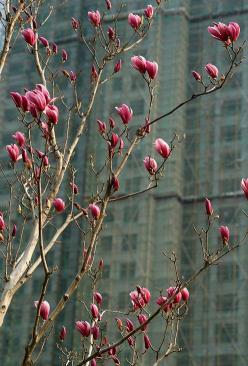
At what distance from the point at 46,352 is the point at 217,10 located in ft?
23.1

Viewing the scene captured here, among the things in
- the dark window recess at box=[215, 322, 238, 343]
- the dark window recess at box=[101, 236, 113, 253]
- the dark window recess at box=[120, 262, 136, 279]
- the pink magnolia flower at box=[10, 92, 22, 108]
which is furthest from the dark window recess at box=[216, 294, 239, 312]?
the pink magnolia flower at box=[10, 92, 22, 108]

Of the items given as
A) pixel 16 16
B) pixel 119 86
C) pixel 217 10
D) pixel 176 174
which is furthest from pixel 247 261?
pixel 16 16

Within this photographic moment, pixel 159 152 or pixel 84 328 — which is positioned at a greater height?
pixel 159 152

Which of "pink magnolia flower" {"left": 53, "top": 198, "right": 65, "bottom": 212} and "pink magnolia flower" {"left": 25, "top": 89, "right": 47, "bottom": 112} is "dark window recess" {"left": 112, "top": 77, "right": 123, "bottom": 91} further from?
"pink magnolia flower" {"left": 25, "top": 89, "right": 47, "bottom": 112}

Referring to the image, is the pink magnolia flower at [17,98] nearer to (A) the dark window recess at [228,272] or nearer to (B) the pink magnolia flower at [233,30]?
(B) the pink magnolia flower at [233,30]

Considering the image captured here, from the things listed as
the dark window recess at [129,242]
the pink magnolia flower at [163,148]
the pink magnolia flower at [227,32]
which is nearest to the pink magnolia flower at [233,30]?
the pink magnolia flower at [227,32]

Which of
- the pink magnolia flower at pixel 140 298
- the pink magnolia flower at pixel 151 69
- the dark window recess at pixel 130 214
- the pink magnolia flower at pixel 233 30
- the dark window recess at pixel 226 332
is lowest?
the pink magnolia flower at pixel 140 298

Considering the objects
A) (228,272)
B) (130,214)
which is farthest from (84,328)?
(130,214)

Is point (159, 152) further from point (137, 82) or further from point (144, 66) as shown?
point (137, 82)

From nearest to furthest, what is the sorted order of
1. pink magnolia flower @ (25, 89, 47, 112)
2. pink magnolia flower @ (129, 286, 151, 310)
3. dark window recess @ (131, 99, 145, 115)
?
pink magnolia flower @ (25, 89, 47, 112) → pink magnolia flower @ (129, 286, 151, 310) → dark window recess @ (131, 99, 145, 115)

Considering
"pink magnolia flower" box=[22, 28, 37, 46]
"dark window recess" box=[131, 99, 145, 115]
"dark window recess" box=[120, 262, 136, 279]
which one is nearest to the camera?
"pink magnolia flower" box=[22, 28, 37, 46]

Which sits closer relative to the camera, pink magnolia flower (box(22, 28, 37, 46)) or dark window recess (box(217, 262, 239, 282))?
pink magnolia flower (box(22, 28, 37, 46))

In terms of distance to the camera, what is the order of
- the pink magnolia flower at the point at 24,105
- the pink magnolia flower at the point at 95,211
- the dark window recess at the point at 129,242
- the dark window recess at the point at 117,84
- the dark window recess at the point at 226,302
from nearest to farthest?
the pink magnolia flower at the point at 24,105, the pink magnolia flower at the point at 95,211, the dark window recess at the point at 226,302, the dark window recess at the point at 129,242, the dark window recess at the point at 117,84

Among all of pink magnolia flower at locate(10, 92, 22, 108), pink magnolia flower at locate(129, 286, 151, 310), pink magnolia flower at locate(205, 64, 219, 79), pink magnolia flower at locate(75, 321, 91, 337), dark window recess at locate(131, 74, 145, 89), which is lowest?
pink magnolia flower at locate(75, 321, 91, 337)
